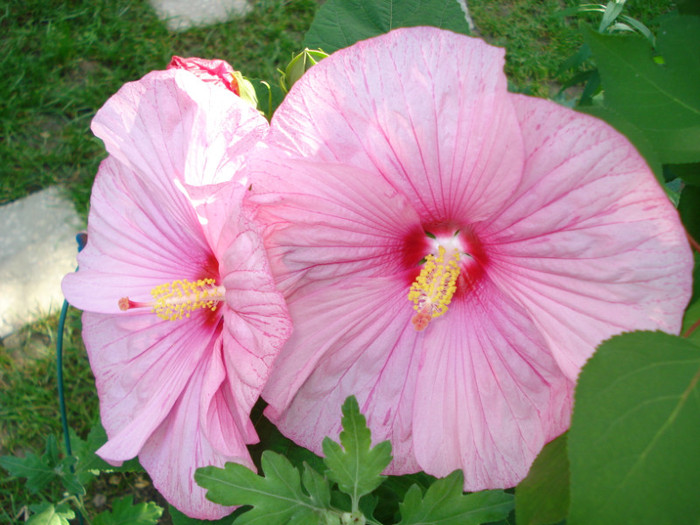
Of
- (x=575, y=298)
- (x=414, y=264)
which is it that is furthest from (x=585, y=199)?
(x=414, y=264)

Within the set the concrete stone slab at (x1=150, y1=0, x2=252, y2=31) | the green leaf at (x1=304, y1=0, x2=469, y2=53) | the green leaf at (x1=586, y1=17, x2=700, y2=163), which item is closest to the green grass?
the concrete stone slab at (x1=150, y1=0, x2=252, y2=31)

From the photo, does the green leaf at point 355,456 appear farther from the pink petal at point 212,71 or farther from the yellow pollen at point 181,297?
the pink petal at point 212,71

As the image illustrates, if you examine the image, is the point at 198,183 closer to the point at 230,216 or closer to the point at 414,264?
the point at 230,216

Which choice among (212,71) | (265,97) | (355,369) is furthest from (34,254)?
(355,369)

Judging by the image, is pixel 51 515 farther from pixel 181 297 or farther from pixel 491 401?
pixel 491 401

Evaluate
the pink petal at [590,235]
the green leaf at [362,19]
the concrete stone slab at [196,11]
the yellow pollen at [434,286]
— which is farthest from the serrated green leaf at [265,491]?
the concrete stone slab at [196,11]

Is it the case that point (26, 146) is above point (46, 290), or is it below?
above

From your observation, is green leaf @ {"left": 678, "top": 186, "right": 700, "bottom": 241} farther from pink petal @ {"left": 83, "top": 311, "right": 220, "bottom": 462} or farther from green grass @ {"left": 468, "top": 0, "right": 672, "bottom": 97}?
green grass @ {"left": 468, "top": 0, "right": 672, "bottom": 97}
